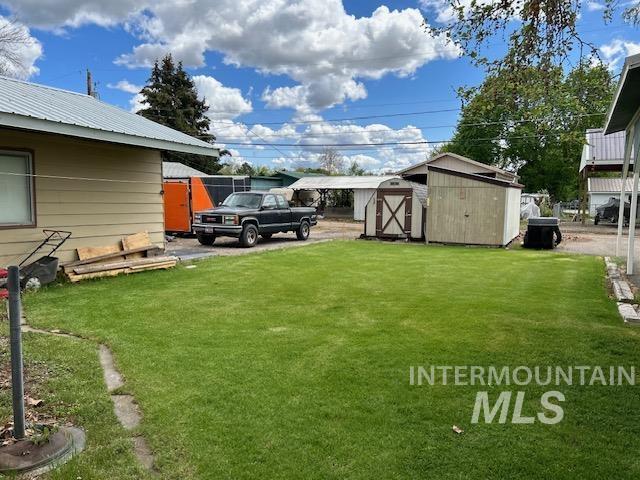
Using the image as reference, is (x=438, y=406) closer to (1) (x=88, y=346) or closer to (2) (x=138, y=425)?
(2) (x=138, y=425)

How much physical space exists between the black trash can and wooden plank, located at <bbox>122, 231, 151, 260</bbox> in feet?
38.5

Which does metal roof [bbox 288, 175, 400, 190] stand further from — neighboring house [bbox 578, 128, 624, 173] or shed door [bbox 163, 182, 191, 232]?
shed door [bbox 163, 182, 191, 232]

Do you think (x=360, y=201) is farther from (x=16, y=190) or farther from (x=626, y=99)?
(x=626, y=99)

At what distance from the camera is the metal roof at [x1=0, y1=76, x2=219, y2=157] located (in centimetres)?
664

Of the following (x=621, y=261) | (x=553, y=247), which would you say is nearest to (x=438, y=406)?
(x=621, y=261)

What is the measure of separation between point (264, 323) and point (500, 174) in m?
24.9

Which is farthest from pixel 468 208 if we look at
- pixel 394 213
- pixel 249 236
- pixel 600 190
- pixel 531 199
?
pixel 600 190

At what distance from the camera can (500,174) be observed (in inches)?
1076

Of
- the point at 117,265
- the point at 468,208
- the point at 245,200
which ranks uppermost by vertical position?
the point at 245,200

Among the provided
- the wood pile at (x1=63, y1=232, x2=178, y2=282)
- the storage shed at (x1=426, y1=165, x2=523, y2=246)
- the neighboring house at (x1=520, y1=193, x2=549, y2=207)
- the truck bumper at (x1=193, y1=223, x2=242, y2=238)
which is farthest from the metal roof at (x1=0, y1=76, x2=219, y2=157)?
the neighboring house at (x1=520, y1=193, x2=549, y2=207)

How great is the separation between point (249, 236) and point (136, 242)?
4.89 meters

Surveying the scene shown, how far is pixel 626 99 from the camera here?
20.5 feet

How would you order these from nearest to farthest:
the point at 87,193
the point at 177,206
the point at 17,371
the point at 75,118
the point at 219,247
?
the point at 17,371 → the point at 75,118 → the point at 87,193 → the point at 219,247 → the point at 177,206

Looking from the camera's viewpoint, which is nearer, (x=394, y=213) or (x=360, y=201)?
(x=394, y=213)
